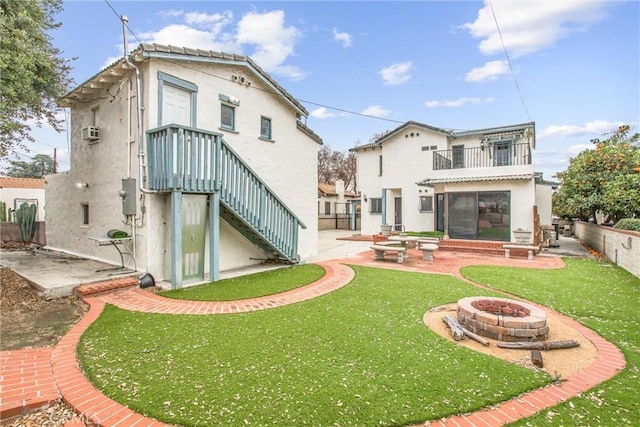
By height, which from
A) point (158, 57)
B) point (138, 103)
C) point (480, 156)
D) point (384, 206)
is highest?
point (158, 57)

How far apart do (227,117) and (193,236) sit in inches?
157

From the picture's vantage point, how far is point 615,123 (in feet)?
59.4

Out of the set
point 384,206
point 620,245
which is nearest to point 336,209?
point 384,206

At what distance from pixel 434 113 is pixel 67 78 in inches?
807

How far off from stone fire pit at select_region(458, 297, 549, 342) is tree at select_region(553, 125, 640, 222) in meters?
11.5

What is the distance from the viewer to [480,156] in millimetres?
16922

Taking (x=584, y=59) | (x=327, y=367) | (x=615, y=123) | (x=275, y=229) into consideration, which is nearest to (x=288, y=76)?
Result: (x=275, y=229)

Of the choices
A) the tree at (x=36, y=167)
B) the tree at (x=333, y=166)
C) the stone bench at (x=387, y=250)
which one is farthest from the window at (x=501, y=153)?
the tree at (x=36, y=167)

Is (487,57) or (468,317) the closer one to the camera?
(468,317)

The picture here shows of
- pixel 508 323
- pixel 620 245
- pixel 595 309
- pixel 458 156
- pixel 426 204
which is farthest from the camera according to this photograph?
pixel 426 204

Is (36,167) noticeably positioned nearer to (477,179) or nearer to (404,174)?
(404,174)

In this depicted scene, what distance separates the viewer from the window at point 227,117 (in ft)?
30.4

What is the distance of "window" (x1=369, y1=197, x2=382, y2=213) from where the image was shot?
20906 mm

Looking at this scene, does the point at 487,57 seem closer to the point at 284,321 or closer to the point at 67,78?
the point at 284,321
